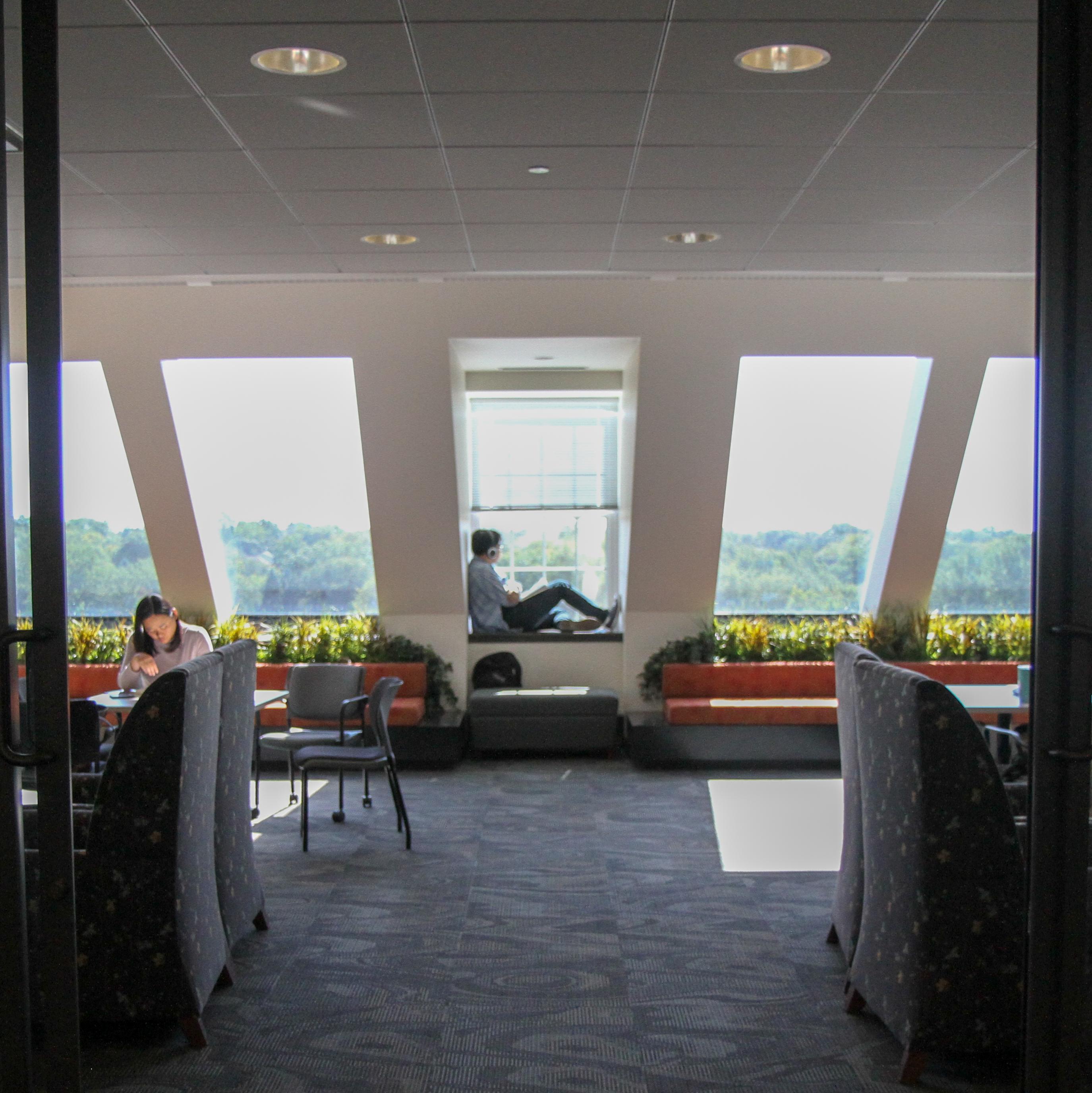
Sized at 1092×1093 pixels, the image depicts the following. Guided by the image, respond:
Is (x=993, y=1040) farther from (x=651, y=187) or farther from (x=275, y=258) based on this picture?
(x=275, y=258)

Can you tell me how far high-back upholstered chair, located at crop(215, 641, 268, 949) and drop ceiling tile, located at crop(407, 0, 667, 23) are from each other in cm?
227

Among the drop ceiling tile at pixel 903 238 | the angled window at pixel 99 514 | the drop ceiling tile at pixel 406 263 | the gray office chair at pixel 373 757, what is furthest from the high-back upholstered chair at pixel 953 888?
the angled window at pixel 99 514

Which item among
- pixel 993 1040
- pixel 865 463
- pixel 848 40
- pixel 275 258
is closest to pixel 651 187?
pixel 848 40

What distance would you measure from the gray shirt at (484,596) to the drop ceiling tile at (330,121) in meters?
4.97

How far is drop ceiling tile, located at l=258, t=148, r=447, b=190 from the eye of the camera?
14.8 feet

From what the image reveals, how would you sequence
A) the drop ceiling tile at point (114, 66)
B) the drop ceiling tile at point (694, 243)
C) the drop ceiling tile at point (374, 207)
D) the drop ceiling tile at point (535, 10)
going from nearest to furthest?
1. the drop ceiling tile at point (535, 10)
2. the drop ceiling tile at point (114, 66)
3. the drop ceiling tile at point (374, 207)
4. the drop ceiling tile at point (694, 243)

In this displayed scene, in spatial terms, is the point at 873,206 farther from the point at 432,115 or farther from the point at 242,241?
the point at 242,241

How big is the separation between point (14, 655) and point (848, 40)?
2.95 meters

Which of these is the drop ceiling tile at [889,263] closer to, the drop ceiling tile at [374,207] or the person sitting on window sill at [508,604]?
the drop ceiling tile at [374,207]

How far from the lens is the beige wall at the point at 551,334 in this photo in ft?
24.4

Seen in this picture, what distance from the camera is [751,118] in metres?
4.14

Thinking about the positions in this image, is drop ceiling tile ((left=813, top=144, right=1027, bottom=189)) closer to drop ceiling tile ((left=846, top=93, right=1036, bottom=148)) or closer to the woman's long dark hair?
drop ceiling tile ((left=846, top=93, right=1036, bottom=148))

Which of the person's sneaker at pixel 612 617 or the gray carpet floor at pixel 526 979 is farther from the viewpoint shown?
the person's sneaker at pixel 612 617

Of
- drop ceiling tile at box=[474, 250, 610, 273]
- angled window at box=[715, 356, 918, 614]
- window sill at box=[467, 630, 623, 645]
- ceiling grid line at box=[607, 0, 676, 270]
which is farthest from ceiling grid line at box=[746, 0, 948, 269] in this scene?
window sill at box=[467, 630, 623, 645]
